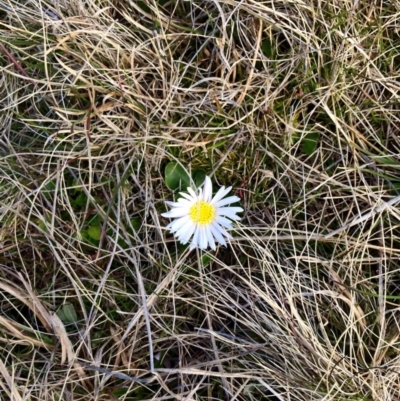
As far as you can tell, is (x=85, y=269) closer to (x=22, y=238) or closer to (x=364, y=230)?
(x=22, y=238)

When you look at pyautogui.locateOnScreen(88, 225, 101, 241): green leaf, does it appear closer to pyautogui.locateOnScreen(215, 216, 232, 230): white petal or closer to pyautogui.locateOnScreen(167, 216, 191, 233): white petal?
pyautogui.locateOnScreen(167, 216, 191, 233): white petal

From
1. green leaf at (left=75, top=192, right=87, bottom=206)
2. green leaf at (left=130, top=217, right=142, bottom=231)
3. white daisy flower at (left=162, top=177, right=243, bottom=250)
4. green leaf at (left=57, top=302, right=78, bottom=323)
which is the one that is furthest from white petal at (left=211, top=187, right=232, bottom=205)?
green leaf at (left=57, top=302, right=78, bottom=323)

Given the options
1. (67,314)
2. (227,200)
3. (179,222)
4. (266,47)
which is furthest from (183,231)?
(266,47)

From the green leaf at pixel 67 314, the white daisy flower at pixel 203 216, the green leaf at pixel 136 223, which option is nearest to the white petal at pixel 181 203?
the white daisy flower at pixel 203 216

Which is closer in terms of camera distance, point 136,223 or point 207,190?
point 207,190

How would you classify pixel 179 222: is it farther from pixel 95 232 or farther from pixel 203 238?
pixel 95 232

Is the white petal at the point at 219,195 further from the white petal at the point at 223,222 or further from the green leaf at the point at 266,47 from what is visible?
the green leaf at the point at 266,47

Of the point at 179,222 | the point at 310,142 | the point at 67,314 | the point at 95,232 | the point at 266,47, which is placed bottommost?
the point at 67,314
